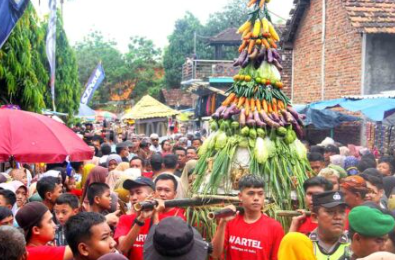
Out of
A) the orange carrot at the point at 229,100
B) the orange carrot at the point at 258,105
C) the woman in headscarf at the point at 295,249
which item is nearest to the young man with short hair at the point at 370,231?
the woman in headscarf at the point at 295,249

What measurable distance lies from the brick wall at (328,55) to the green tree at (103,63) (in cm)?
2933

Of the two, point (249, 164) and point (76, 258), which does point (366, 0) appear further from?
point (76, 258)

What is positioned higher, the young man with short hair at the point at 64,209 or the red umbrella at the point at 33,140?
the red umbrella at the point at 33,140

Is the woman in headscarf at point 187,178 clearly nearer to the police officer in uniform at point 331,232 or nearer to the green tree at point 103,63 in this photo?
the police officer in uniform at point 331,232

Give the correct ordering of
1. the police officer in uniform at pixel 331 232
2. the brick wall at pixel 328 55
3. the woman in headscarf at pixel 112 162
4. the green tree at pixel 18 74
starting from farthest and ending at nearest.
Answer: the brick wall at pixel 328 55 → the woman in headscarf at pixel 112 162 → the green tree at pixel 18 74 → the police officer in uniform at pixel 331 232

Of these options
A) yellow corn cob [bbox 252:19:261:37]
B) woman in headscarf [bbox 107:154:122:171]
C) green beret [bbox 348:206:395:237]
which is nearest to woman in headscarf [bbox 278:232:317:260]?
green beret [bbox 348:206:395:237]

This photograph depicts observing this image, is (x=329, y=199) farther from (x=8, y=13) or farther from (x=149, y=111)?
(x=149, y=111)

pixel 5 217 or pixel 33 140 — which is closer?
pixel 5 217

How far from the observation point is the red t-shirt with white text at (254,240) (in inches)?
182

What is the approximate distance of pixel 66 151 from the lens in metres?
6.59

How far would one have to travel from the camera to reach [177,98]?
136ft

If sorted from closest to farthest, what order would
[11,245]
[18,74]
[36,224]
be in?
[11,245] → [36,224] → [18,74]

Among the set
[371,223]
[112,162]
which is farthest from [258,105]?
[112,162]

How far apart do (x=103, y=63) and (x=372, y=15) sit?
41.6 metres
